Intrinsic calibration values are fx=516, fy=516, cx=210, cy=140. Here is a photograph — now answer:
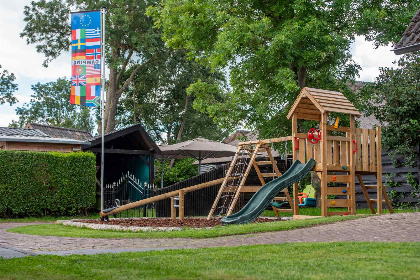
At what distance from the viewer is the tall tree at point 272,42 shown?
703 inches

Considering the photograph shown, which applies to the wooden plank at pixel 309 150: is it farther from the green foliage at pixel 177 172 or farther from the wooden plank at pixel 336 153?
the green foliage at pixel 177 172

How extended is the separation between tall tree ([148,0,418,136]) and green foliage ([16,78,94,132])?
1886 inches

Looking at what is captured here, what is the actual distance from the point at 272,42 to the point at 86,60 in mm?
6388

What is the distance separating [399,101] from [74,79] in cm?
1078

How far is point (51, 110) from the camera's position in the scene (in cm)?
6969

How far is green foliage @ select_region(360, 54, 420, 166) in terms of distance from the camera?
15.8 meters

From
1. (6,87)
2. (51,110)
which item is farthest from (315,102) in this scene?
(51,110)

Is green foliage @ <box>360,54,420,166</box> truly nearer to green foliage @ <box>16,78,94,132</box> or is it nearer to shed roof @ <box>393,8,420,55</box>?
shed roof @ <box>393,8,420,55</box>

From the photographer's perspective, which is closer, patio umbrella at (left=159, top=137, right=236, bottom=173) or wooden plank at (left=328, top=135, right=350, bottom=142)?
wooden plank at (left=328, top=135, right=350, bottom=142)

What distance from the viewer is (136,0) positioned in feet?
105

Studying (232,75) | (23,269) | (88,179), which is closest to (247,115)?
(232,75)

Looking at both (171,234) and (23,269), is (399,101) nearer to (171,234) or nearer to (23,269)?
(171,234)

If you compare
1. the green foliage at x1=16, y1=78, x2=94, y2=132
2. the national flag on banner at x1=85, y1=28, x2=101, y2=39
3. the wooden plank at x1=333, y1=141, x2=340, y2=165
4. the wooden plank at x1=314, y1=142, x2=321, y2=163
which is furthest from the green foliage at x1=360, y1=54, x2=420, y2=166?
the green foliage at x1=16, y1=78, x2=94, y2=132

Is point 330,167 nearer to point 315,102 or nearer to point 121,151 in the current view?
point 315,102
